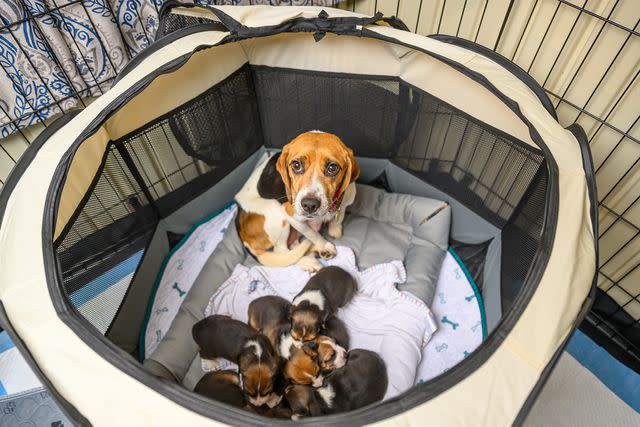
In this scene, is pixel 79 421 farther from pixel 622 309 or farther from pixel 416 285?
pixel 622 309

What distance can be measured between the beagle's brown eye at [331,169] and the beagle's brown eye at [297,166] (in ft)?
0.35

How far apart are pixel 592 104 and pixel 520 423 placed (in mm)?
1625

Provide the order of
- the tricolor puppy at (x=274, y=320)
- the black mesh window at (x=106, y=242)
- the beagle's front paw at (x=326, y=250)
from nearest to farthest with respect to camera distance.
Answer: the black mesh window at (x=106, y=242), the tricolor puppy at (x=274, y=320), the beagle's front paw at (x=326, y=250)

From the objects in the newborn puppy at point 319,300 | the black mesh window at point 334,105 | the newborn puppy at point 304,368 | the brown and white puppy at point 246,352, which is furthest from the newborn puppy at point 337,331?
the black mesh window at point 334,105

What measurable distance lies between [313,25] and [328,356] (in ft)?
4.80

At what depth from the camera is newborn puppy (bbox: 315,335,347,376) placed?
168 cm

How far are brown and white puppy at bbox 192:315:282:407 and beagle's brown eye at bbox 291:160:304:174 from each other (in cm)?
74

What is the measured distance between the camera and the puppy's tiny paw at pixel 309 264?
2162 millimetres

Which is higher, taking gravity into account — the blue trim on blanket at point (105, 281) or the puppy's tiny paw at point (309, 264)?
the blue trim on blanket at point (105, 281)

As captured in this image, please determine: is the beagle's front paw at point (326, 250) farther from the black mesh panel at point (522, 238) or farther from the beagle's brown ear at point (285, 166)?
the black mesh panel at point (522, 238)

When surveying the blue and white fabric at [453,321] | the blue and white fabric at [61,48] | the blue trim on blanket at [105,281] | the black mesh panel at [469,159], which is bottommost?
the blue and white fabric at [453,321]

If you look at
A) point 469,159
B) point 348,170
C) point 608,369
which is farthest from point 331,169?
point 608,369

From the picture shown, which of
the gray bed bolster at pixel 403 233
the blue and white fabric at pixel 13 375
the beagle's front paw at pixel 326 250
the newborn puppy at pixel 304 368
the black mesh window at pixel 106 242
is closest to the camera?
the black mesh window at pixel 106 242

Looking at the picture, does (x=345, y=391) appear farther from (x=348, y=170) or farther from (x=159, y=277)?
(x=159, y=277)
